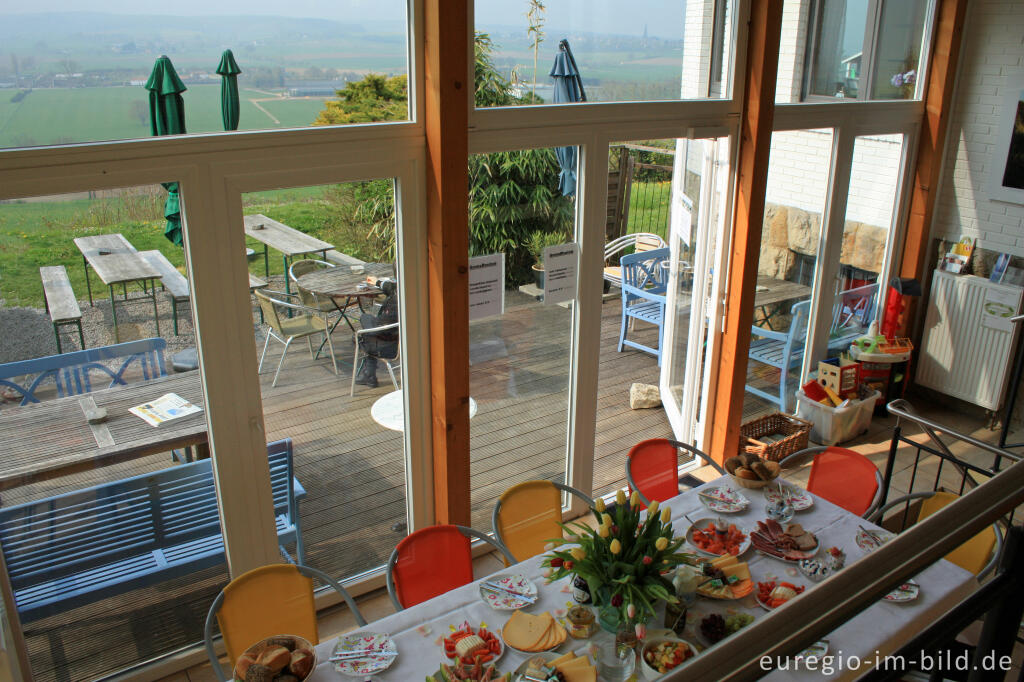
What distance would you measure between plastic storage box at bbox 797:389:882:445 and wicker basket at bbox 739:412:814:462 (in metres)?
0.14

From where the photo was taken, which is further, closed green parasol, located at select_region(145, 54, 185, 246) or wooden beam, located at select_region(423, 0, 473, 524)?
wooden beam, located at select_region(423, 0, 473, 524)

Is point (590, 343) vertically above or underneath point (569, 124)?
underneath

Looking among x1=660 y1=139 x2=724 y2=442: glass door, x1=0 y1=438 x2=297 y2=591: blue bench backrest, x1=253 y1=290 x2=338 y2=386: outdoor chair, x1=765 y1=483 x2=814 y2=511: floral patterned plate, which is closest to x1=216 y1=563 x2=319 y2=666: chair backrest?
x1=0 y1=438 x2=297 y2=591: blue bench backrest

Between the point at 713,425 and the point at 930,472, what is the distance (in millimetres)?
1495

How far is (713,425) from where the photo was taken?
17.4 ft

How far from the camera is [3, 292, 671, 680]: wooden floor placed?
3393mm

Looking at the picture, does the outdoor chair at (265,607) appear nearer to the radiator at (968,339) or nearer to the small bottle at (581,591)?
the small bottle at (581,591)

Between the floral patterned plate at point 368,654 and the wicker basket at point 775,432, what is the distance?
3166 millimetres

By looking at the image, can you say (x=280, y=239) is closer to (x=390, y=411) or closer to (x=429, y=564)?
(x=390, y=411)

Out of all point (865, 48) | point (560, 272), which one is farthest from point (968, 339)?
point (560, 272)

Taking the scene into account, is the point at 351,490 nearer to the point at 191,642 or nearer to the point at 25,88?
the point at 191,642

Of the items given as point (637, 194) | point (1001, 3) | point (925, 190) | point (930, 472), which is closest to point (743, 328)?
point (637, 194)

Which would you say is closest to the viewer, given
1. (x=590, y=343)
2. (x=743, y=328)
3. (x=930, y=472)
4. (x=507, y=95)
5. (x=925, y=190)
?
(x=507, y=95)

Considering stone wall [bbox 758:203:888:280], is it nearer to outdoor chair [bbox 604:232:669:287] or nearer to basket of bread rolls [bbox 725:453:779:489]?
outdoor chair [bbox 604:232:669:287]
